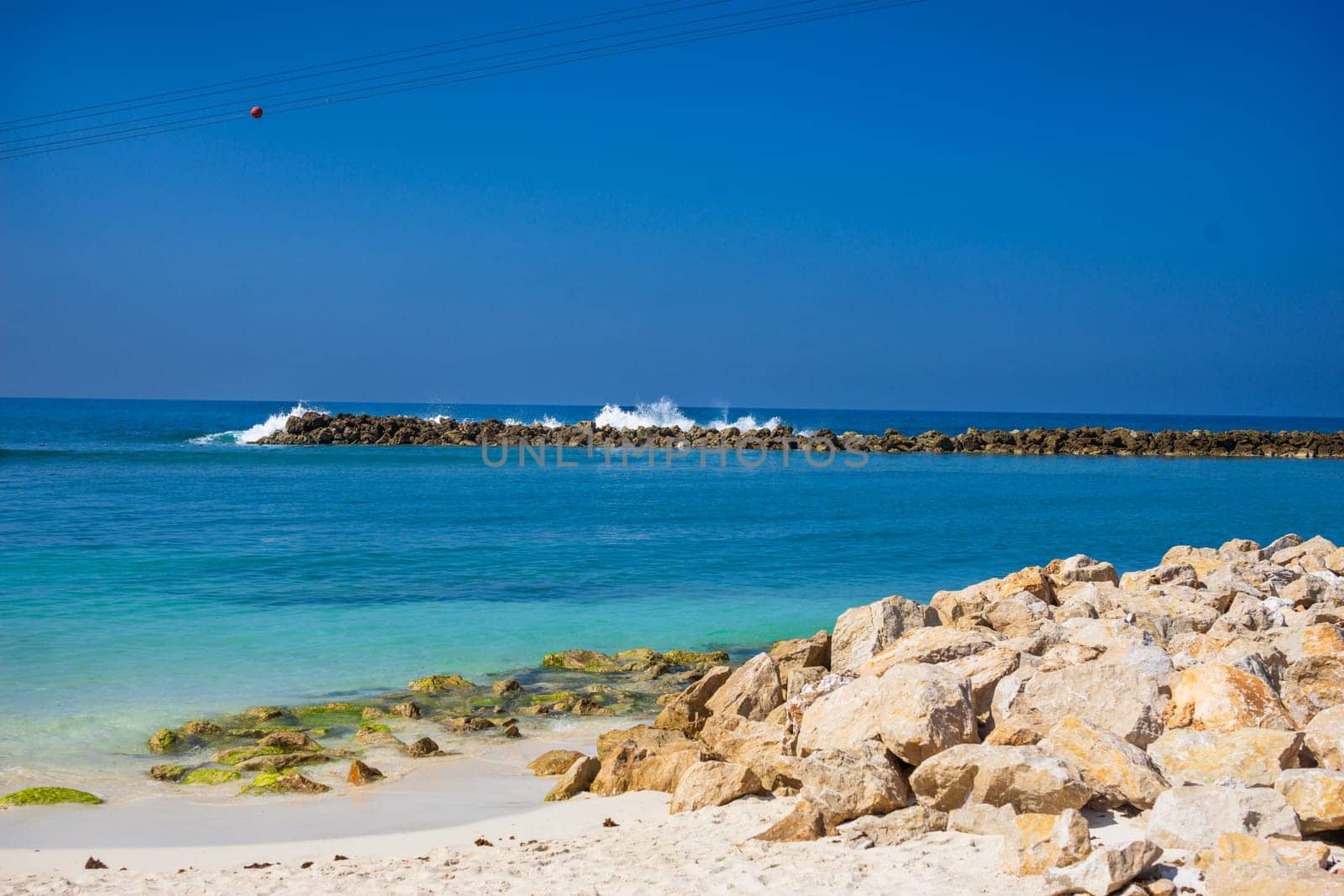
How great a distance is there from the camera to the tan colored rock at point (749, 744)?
6.02 m

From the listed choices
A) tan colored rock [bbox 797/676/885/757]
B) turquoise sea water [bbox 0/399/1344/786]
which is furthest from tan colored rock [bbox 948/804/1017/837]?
turquoise sea water [bbox 0/399/1344/786]

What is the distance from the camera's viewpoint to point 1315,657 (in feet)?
21.7

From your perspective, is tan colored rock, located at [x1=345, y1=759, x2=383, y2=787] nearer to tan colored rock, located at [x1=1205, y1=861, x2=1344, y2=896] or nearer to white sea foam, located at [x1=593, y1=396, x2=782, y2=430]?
tan colored rock, located at [x1=1205, y1=861, x2=1344, y2=896]

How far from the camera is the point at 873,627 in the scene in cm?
809

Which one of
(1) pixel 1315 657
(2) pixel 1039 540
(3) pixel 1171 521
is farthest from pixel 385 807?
(3) pixel 1171 521

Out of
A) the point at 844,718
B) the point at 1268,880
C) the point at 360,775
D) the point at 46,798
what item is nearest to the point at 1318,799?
the point at 1268,880

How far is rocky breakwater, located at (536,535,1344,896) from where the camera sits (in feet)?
14.0

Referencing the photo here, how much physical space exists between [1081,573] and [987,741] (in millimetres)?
6356

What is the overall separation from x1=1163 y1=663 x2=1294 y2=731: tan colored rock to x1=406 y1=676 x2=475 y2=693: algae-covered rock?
6.15 metres

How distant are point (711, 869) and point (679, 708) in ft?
9.70

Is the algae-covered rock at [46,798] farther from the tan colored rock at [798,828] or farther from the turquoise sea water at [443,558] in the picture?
the tan colored rock at [798,828]

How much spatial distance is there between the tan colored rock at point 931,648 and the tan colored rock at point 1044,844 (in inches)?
89.7

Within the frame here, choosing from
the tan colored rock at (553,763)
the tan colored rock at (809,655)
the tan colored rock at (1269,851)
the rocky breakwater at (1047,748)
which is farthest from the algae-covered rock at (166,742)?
the tan colored rock at (1269,851)

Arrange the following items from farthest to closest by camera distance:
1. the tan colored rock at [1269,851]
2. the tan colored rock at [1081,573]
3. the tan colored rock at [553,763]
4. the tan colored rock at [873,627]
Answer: the tan colored rock at [1081,573] < the tan colored rock at [873,627] < the tan colored rock at [553,763] < the tan colored rock at [1269,851]
